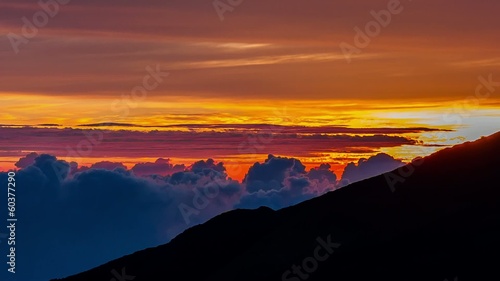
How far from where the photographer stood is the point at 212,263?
655ft

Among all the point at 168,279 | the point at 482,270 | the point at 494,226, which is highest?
the point at 168,279

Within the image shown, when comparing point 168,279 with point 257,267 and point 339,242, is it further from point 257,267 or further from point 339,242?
point 339,242

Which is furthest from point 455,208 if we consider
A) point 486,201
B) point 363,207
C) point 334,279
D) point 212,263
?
point 212,263

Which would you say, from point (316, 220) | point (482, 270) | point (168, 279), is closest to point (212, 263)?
point (168, 279)

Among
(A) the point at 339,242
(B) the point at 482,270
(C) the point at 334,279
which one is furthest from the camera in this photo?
(A) the point at 339,242

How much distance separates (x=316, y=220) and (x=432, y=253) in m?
32.9

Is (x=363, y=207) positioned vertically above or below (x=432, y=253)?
above

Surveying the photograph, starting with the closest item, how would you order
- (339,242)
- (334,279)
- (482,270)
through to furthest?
(482,270) < (334,279) < (339,242)

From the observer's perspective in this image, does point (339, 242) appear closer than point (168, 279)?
Yes

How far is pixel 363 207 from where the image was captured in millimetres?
195375

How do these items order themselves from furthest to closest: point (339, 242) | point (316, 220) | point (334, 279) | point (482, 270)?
point (316, 220), point (339, 242), point (334, 279), point (482, 270)

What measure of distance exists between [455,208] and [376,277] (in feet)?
100

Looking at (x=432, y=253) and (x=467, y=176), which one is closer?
(x=432, y=253)

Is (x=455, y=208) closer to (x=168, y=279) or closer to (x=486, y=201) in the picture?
(x=486, y=201)
